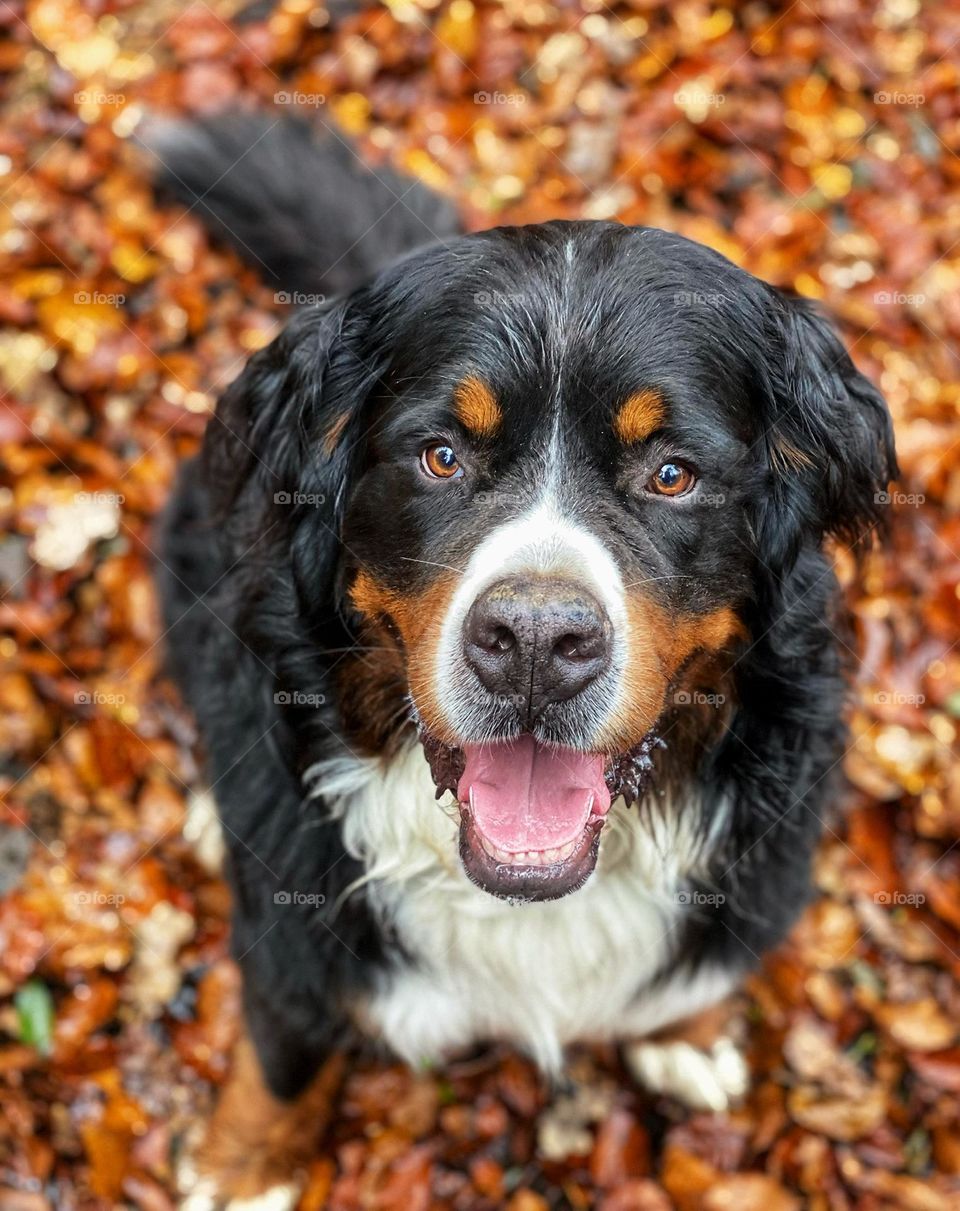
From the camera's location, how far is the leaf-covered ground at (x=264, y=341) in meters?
3.40

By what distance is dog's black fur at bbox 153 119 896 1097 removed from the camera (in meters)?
2.39

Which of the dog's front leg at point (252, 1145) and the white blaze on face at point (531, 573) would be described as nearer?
the white blaze on face at point (531, 573)

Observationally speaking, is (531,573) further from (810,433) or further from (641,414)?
(810,433)

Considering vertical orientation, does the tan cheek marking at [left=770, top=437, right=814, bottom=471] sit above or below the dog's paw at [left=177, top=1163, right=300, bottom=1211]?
above

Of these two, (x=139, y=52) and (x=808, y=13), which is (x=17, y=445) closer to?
(x=139, y=52)

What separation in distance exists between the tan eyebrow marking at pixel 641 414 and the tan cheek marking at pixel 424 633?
17.7 inches

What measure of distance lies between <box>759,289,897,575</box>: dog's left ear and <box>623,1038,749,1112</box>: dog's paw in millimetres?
1668

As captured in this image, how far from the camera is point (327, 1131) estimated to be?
3482 millimetres

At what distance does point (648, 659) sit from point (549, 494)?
1.24ft

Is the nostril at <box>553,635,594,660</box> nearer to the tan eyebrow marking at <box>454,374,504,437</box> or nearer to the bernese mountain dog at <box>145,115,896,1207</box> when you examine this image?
the bernese mountain dog at <box>145,115,896,1207</box>

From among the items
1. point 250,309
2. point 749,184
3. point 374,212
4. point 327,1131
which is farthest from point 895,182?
point 327,1131

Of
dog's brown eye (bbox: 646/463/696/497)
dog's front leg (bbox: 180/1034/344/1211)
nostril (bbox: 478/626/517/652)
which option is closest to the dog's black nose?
nostril (bbox: 478/626/517/652)

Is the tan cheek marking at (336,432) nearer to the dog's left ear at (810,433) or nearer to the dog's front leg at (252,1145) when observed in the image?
the dog's left ear at (810,433)

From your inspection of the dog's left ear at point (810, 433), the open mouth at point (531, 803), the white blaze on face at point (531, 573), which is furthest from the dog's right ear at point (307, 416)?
the dog's left ear at point (810, 433)
